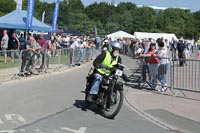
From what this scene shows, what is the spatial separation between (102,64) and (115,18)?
386ft

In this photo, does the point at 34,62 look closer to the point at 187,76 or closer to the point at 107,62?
the point at 187,76

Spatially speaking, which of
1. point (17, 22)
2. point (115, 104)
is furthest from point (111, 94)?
point (17, 22)

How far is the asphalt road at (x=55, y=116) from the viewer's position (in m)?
8.30

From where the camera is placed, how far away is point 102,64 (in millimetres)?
9906

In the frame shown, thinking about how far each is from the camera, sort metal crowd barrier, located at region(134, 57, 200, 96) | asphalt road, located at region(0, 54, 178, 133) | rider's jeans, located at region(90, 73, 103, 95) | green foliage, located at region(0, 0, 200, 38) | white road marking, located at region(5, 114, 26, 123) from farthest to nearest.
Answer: green foliage, located at region(0, 0, 200, 38) → metal crowd barrier, located at region(134, 57, 200, 96) → rider's jeans, located at region(90, 73, 103, 95) → white road marking, located at region(5, 114, 26, 123) → asphalt road, located at region(0, 54, 178, 133)

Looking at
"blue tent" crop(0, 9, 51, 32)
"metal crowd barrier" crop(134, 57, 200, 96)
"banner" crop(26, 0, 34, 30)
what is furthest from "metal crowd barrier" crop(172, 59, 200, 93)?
"blue tent" crop(0, 9, 51, 32)

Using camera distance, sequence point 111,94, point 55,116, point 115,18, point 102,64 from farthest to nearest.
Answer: point 115,18
point 102,64
point 111,94
point 55,116

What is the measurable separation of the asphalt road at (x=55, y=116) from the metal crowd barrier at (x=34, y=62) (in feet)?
9.51

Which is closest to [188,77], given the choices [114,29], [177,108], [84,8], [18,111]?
[177,108]

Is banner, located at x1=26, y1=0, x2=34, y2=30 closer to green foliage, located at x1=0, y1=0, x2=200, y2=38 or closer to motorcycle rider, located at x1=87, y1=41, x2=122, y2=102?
motorcycle rider, located at x1=87, y1=41, x2=122, y2=102

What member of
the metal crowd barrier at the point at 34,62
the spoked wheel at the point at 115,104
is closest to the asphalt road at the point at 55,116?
the spoked wheel at the point at 115,104

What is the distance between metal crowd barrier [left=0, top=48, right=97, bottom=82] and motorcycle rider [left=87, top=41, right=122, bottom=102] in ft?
22.9

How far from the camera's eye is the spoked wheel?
31.3 feet

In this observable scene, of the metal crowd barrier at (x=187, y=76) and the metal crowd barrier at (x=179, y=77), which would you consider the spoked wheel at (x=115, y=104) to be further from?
the metal crowd barrier at (x=187, y=76)
